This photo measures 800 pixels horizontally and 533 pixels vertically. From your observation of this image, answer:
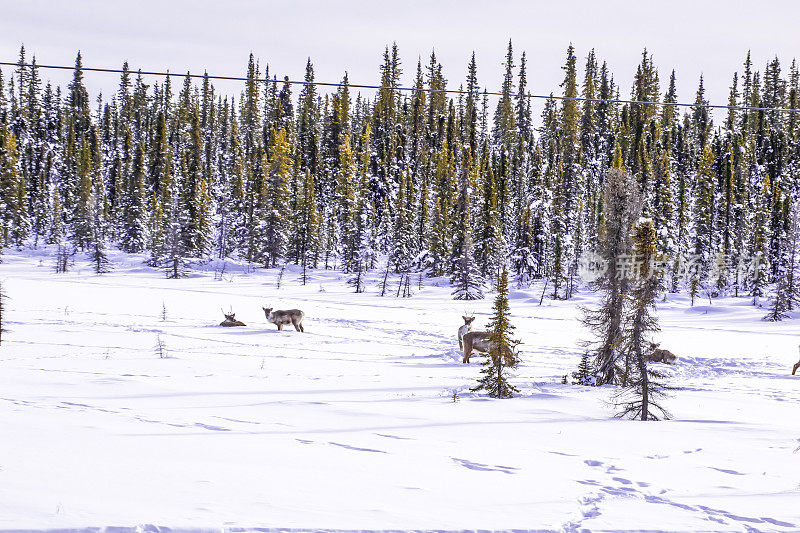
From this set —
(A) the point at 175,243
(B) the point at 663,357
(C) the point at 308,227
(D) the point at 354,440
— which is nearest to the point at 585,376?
(B) the point at 663,357

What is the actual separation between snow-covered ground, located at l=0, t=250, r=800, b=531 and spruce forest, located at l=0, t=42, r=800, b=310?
88.2ft

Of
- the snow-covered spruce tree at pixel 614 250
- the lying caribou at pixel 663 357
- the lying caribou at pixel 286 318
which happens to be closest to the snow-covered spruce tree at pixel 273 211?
the lying caribou at pixel 286 318

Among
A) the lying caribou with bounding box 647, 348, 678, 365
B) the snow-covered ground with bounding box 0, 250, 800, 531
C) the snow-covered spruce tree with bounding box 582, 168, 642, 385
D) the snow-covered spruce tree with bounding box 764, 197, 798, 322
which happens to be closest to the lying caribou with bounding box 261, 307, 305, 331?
the snow-covered ground with bounding box 0, 250, 800, 531

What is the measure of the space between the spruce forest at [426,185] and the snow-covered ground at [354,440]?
26875 mm

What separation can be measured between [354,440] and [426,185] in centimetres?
5663

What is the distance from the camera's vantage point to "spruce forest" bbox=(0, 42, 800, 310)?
178ft

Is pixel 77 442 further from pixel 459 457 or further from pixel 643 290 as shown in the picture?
pixel 643 290

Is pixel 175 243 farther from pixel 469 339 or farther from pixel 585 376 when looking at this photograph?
pixel 585 376

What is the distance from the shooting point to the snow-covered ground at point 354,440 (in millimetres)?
5072

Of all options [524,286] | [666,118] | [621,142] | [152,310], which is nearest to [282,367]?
[152,310]

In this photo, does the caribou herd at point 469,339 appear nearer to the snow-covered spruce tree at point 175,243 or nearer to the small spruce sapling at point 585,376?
the small spruce sapling at point 585,376

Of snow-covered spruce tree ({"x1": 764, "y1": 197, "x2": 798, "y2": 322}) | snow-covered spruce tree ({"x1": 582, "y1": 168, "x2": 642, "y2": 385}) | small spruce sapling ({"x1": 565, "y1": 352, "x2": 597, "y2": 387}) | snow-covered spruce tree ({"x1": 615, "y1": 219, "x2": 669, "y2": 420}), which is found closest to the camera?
snow-covered spruce tree ({"x1": 615, "y1": 219, "x2": 669, "y2": 420})

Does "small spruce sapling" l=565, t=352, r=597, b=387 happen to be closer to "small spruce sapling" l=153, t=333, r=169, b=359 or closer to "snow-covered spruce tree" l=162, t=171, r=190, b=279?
"small spruce sapling" l=153, t=333, r=169, b=359

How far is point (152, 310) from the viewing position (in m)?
26.6
